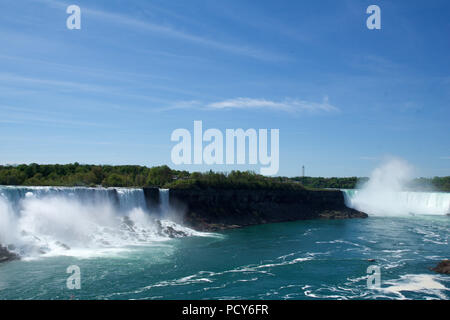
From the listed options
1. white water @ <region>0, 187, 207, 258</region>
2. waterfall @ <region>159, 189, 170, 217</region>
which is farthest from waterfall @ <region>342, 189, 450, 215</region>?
white water @ <region>0, 187, 207, 258</region>

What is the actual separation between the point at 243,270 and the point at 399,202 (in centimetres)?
6521

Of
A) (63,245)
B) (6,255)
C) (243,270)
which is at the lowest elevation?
(243,270)

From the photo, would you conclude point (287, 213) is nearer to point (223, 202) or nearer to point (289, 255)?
point (223, 202)

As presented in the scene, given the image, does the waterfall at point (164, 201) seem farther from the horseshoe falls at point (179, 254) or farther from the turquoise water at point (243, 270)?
the turquoise water at point (243, 270)

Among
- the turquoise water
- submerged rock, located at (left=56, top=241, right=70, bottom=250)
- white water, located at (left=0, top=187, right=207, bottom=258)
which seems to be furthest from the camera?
submerged rock, located at (left=56, top=241, right=70, bottom=250)

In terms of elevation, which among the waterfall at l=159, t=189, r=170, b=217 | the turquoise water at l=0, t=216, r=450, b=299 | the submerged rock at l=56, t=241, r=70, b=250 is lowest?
the turquoise water at l=0, t=216, r=450, b=299

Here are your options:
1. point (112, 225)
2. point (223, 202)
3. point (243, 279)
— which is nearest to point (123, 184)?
point (223, 202)

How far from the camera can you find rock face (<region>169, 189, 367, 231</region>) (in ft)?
166

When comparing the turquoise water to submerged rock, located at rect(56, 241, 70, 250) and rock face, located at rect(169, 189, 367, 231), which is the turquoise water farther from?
rock face, located at rect(169, 189, 367, 231)

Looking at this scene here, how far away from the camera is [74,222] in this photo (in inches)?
1416

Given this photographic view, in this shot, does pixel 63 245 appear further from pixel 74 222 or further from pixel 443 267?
pixel 443 267

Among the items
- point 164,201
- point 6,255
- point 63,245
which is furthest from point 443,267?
point 164,201

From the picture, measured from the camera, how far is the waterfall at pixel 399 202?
74188 millimetres

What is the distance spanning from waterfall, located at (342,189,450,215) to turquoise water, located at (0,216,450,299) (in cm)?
3672
